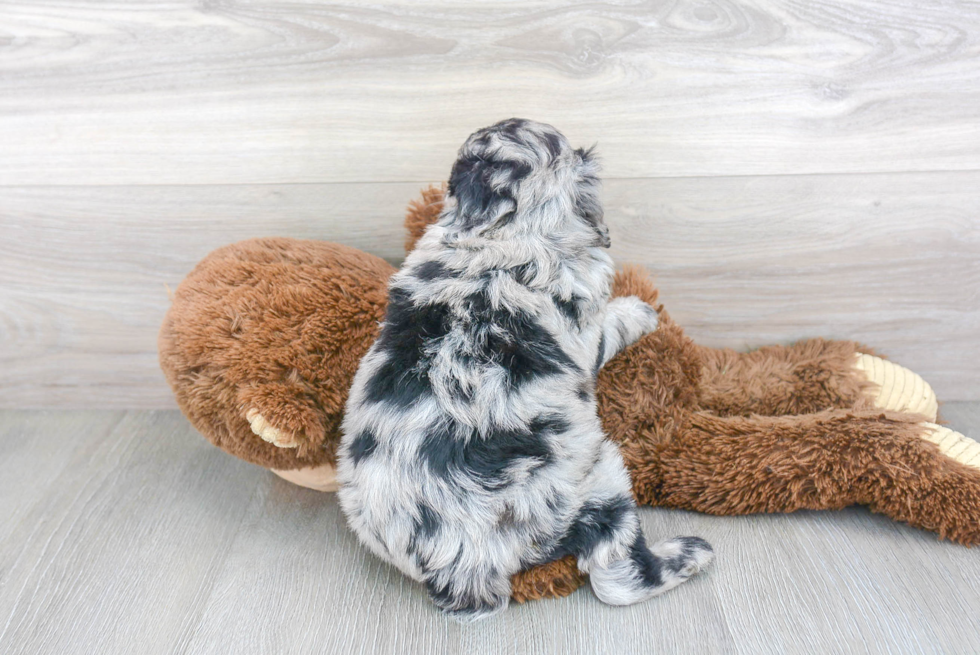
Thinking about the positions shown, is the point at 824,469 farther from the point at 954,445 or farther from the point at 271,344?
the point at 271,344

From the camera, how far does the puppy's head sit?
158 centimetres

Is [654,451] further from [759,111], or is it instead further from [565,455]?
[759,111]

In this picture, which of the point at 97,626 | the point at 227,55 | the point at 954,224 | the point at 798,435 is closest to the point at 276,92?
the point at 227,55

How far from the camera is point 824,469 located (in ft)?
5.83

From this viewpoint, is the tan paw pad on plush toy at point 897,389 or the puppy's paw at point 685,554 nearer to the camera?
the puppy's paw at point 685,554

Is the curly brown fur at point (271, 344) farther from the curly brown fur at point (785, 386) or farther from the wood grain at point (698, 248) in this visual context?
the curly brown fur at point (785, 386)

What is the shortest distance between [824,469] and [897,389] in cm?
47

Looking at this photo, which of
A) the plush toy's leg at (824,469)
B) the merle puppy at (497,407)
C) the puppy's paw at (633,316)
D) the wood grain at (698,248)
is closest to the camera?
the merle puppy at (497,407)

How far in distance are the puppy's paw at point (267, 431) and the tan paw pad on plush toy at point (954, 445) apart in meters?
1.62

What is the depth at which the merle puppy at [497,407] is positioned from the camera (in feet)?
4.86

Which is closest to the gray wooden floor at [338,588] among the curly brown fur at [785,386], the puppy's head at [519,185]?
the curly brown fur at [785,386]

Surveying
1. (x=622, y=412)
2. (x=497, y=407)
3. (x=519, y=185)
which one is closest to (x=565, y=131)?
(x=519, y=185)

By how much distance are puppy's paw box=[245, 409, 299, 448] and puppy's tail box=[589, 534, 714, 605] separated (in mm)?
787

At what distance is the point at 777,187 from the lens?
2.09 metres
